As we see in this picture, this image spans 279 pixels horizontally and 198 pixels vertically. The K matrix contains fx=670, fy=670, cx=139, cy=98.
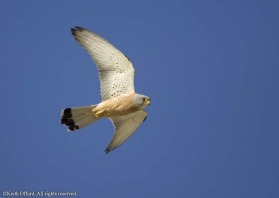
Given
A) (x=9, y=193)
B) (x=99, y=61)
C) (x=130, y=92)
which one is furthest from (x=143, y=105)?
(x=9, y=193)

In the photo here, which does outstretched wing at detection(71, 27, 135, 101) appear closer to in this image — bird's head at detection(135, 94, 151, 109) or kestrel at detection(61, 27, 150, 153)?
kestrel at detection(61, 27, 150, 153)

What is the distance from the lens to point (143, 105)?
41.8 ft

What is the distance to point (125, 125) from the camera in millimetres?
13367

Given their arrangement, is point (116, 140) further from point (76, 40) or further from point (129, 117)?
point (76, 40)

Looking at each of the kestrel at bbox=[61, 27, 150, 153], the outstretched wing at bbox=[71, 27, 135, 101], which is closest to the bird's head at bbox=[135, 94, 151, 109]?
the kestrel at bbox=[61, 27, 150, 153]

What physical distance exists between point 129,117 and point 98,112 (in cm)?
90

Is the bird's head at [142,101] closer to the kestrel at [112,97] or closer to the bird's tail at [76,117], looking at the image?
A: the kestrel at [112,97]

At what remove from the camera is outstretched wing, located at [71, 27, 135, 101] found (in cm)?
1285

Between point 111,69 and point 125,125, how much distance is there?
3.83ft

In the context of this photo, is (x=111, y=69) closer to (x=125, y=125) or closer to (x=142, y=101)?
(x=142, y=101)

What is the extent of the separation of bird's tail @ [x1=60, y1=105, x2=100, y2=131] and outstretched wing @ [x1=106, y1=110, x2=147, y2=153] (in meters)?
0.70

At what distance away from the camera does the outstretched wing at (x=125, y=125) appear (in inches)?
523

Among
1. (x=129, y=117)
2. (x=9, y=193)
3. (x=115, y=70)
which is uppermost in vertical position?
(x=115, y=70)

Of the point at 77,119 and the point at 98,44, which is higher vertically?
the point at 98,44
